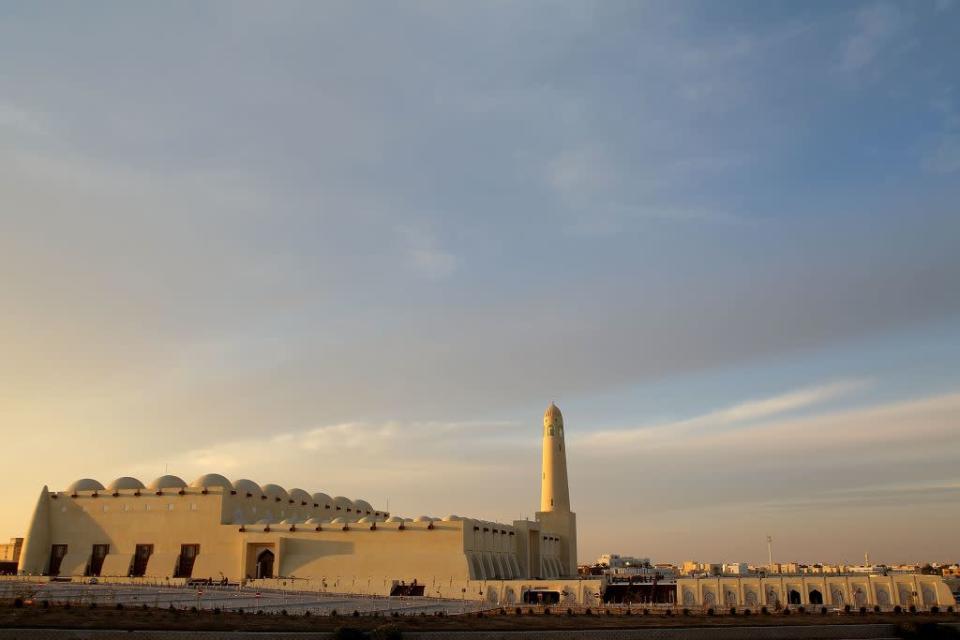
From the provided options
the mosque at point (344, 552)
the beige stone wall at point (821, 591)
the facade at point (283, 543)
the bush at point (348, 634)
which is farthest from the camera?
the facade at point (283, 543)

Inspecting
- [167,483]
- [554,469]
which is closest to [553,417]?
[554,469]

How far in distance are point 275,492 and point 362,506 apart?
16.0 meters

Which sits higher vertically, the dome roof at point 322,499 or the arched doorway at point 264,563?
Result: the dome roof at point 322,499

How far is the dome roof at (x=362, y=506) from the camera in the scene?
268ft

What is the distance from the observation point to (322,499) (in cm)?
7544

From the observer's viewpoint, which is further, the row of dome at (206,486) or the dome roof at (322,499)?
the dome roof at (322,499)

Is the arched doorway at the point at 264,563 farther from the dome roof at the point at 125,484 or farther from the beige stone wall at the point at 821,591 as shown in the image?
the beige stone wall at the point at 821,591

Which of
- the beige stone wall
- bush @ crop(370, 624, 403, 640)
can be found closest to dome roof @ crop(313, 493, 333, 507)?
the beige stone wall

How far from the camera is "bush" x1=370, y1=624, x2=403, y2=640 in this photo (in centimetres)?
2727

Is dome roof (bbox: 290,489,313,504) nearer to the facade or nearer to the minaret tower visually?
the facade

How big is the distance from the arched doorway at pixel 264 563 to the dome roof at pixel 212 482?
577 centimetres

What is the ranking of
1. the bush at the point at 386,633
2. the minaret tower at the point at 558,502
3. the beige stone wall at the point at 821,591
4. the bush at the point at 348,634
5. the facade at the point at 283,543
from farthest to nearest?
the minaret tower at the point at 558,502
the facade at the point at 283,543
the beige stone wall at the point at 821,591
the bush at the point at 386,633
the bush at the point at 348,634

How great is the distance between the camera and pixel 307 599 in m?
43.9

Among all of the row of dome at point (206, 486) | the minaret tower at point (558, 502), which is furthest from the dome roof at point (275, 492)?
the minaret tower at point (558, 502)
